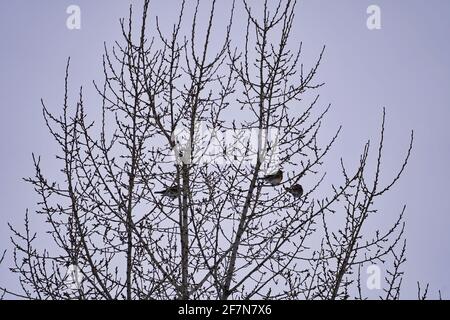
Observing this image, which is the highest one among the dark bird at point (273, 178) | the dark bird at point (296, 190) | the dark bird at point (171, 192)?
the dark bird at point (273, 178)

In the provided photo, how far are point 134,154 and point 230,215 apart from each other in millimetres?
1169

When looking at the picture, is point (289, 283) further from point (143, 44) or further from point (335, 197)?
point (143, 44)

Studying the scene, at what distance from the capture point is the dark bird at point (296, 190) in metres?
5.24

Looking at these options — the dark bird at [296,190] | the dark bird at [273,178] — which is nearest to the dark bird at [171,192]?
the dark bird at [273,178]

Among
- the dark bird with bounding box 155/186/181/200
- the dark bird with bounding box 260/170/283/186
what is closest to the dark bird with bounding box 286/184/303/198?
the dark bird with bounding box 260/170/283/186

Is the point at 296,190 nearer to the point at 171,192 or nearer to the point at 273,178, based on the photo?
the point at 273,178

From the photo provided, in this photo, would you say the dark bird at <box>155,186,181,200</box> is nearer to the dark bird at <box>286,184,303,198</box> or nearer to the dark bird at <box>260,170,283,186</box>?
the dark bird at <box>260,170,283,186</box>

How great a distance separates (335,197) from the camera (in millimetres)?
4961

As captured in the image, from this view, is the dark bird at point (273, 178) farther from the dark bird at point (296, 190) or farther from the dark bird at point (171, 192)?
the dark bird at point (171, 192)

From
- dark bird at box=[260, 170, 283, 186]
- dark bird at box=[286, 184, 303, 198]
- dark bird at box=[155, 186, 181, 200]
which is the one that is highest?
dark bird at box=[260, 170, 283, 186]

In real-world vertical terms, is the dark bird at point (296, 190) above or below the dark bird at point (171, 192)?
below

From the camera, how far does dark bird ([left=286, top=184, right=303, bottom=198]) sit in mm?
5245

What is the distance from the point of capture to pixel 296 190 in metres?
5.34
